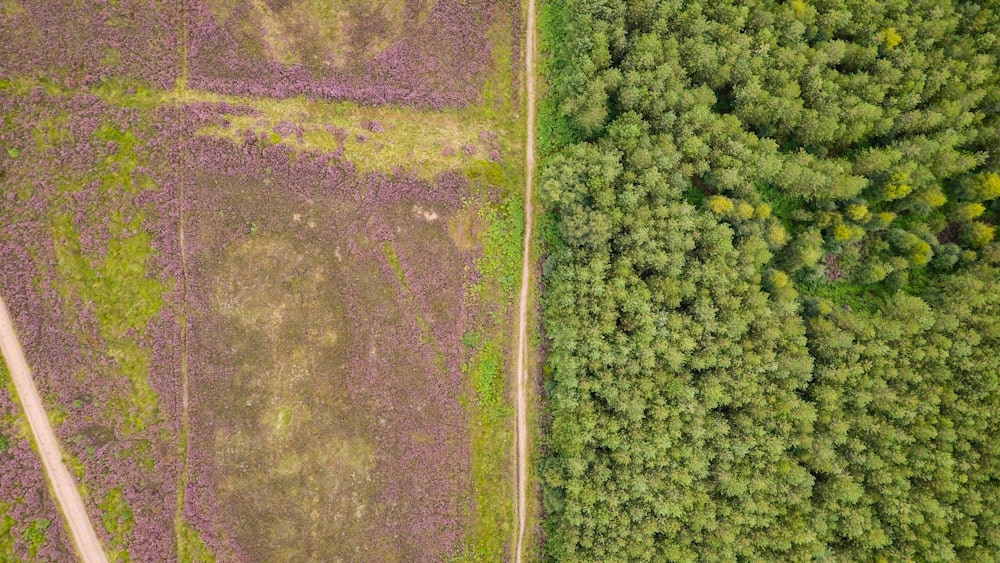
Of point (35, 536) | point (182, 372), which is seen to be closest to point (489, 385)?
point (182, 372)

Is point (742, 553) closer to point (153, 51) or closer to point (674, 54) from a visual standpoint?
point (674, 54)

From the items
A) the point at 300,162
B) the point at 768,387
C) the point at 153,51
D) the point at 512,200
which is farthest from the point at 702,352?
the point at 153,51

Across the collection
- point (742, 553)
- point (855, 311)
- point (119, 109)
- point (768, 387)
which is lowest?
point (742, 553)

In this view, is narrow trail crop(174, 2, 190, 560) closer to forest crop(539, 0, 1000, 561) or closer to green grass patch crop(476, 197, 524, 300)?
green grass patch crop(476, 197, 524, 300)

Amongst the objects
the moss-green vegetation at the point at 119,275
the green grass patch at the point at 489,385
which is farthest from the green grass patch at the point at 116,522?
the green grass patch at the point at 489,385

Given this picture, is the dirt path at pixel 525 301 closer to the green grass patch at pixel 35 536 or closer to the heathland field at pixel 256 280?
the heathland field at pixel 256 280

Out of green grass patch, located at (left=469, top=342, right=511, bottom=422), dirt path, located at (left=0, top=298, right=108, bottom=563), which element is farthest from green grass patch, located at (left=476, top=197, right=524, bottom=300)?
dirt path, located at (left=0, top=298, right=108, bottom=563)
